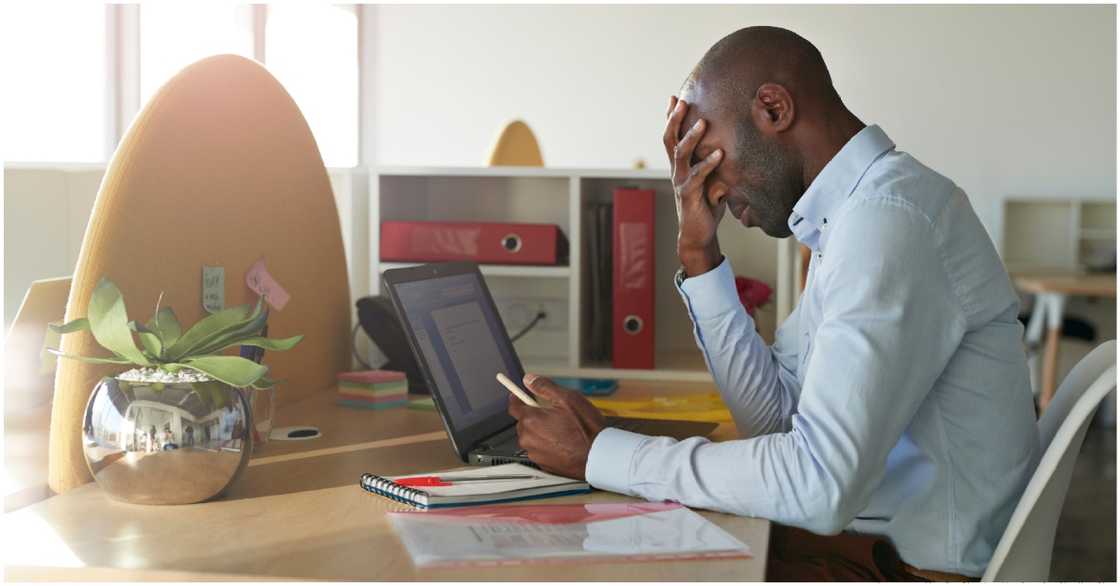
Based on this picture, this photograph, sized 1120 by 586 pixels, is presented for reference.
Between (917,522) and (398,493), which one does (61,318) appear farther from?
(917,522)

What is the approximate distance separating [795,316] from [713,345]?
0.15 metres

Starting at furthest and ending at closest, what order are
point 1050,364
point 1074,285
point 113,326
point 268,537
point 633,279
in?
1. point 1074,285
2. point 1050,364
3. point 633,279
4. point 113,326
5. point 268,537

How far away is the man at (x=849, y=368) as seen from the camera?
1.14m

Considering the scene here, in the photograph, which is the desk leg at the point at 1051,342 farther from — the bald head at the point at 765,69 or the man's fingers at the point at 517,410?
the man's fingers at the point at 517,410

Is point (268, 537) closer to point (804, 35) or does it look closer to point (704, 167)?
point (704, 167)

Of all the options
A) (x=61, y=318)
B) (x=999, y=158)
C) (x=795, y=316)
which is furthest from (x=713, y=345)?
(x=999, y=158)

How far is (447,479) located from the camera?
4.18 ft

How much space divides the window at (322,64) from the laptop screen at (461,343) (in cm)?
535

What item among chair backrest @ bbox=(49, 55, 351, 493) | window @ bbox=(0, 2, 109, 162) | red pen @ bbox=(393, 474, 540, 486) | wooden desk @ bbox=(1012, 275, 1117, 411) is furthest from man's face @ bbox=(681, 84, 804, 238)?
wooden desk @ bbox=(1012, 275, 1117, 411)

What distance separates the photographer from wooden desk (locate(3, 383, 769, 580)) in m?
0.98

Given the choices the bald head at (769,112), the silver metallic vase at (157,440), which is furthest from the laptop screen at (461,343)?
the bald head at (769,112)

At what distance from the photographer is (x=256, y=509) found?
118 centimetres

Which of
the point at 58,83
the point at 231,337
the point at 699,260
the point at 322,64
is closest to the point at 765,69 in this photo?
the point at 699,260

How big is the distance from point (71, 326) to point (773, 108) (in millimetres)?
809
